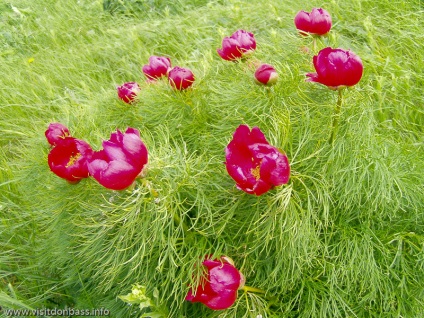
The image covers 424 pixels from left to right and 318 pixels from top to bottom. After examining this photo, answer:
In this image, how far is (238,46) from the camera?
5.55ft

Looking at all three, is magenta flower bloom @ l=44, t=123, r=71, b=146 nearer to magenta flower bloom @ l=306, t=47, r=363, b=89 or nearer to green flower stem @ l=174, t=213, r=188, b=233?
green flower stem @ l=174, t=213, r=188, b=233

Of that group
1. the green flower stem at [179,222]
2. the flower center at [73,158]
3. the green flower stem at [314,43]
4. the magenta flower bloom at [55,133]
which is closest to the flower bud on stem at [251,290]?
the green flower stem at [179,222]

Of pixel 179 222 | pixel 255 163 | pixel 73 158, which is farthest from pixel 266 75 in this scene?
pixel 73 158

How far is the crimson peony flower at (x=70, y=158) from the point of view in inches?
53.6

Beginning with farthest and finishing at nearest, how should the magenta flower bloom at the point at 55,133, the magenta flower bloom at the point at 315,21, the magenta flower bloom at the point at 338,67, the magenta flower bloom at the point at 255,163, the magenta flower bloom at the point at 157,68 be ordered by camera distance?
the magenta flower bloom at the point at 157,68 → the magenta flower bloom at the point at 315,21 → the magenta flower bloom at the point at 55,133 → the magenta flower bloom at the point at 338,67 → the magenta flower bloom at the point at 255,163

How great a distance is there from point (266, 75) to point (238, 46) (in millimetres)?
297

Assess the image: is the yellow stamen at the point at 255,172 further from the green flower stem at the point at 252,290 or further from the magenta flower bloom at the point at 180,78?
the magenta flower bloom at the point at 180,78

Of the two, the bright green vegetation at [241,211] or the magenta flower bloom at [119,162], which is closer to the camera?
the magenta flower bloom at [119,162]

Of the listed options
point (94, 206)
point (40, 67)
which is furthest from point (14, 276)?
point (40, 67)

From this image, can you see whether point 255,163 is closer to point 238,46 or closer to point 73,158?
point 73,158

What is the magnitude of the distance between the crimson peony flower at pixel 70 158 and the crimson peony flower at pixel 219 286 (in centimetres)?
44

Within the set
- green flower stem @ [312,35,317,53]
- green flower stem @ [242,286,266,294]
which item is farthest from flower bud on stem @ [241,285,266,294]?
green flower stem @ [312,35,317,53]

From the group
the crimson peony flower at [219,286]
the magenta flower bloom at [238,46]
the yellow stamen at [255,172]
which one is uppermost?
the yellow stamen at [255,172]

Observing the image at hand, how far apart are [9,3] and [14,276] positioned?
10.4 feet
